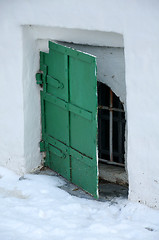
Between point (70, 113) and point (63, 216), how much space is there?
112 cm

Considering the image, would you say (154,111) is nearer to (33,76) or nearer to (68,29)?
(68,29)

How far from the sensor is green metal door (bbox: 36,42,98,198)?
6293 mm

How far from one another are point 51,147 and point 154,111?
178 cm

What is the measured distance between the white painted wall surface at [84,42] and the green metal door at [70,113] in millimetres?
161

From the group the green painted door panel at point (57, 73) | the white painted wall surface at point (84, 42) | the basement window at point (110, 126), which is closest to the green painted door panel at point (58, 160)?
the white painted wall surface at point (84, 42)

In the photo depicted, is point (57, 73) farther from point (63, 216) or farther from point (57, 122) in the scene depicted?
point (63, 216)

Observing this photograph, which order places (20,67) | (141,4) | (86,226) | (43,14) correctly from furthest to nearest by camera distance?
1. (20,67)
2. (43,14)
3. (86,226)
4. (141,4)

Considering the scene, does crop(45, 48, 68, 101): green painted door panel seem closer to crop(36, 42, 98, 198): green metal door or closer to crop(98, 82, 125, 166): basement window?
crop(36, 42, 98, 198): green metal door

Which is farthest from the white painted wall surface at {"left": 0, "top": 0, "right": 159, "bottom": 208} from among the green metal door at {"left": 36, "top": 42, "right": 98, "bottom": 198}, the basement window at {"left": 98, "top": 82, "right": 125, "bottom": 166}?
the basement window at {"left": 98, "top": 82, "right": 125, "bottom": 166}

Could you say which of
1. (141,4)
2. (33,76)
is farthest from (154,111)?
(33,76)

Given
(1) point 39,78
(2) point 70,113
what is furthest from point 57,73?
(2) point 70,113

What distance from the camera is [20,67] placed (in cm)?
688

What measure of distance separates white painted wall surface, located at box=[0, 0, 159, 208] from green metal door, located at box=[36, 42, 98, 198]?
0.16 meters

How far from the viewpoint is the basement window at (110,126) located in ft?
22.6
